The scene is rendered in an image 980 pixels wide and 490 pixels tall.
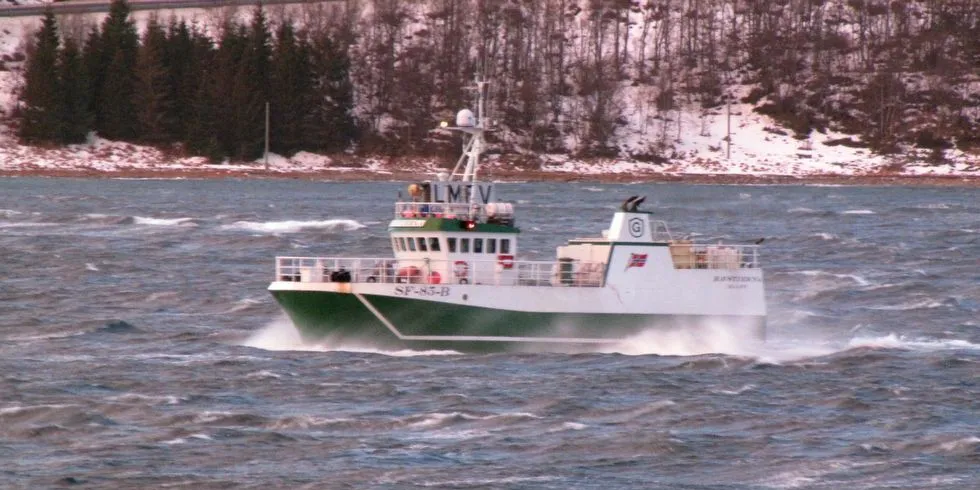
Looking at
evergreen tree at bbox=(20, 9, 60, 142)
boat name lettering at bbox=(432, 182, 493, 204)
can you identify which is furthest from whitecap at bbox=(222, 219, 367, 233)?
evergreen tree at bbox=(20, 9, 60, 142)

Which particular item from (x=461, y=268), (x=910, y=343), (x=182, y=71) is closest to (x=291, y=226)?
(x=461, y=268)

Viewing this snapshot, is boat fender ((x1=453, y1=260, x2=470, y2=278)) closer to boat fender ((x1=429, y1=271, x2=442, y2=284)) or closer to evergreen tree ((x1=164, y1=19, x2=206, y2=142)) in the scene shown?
boat fender ((x1=429, y1=271, x2=442, y2=284))

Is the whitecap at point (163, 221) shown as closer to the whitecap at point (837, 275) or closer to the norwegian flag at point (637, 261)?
the whitecap at point (837, 275)

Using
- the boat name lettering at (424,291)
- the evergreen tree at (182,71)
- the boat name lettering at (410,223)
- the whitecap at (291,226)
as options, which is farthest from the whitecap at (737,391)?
the evergreen tree at (182,71)

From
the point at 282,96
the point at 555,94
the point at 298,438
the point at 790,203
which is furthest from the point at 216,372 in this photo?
the point at 555,94

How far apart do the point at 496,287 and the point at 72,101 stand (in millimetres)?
101419

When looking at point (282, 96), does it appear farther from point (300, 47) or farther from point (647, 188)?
point (647, 188)

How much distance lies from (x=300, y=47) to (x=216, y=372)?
108777 millimetres

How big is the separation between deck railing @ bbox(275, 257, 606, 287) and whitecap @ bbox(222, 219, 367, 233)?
126 feet

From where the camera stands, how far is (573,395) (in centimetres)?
3666

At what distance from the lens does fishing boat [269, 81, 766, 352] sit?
1640 inches

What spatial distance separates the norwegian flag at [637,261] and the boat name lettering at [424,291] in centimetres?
478

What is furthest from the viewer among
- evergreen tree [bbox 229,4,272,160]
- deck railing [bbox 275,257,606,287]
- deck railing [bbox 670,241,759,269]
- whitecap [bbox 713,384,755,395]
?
evergreen tree [bbox 229,4,272,160]

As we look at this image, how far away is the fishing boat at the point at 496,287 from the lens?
41656mm
